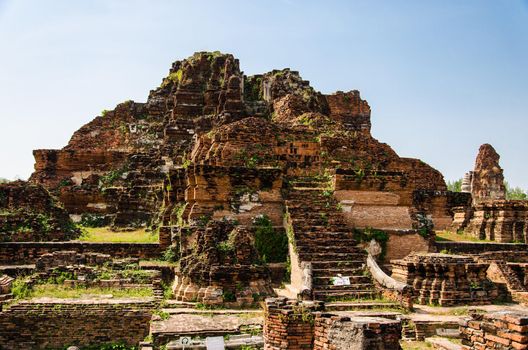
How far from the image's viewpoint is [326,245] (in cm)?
1370

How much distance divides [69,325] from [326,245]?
6234 millimetres

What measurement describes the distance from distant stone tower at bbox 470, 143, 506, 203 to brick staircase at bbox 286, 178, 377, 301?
2281 centimetres

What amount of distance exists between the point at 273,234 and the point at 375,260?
2694mm

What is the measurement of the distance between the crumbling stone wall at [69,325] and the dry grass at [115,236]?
5.54 metres

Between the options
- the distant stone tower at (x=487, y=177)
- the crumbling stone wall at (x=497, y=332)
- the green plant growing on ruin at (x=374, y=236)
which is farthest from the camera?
the distant stone tower at (x=487, y=177)

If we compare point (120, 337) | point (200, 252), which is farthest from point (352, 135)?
point (120, 337)

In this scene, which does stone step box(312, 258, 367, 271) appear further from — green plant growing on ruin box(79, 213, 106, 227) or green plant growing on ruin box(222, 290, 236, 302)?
green plant growing on ruin box(79, 213, 106, 227)

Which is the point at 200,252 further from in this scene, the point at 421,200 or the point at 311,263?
the point at 421,200

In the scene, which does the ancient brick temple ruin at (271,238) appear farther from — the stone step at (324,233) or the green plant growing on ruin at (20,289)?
the green plant growing on ruin at (20,289)

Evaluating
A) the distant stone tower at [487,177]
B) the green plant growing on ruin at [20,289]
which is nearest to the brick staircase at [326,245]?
the green plant growing on ruin at [20,289]

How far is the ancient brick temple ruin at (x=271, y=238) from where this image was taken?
10250 millimetres

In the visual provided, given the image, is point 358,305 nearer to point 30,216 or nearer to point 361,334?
point 361,334

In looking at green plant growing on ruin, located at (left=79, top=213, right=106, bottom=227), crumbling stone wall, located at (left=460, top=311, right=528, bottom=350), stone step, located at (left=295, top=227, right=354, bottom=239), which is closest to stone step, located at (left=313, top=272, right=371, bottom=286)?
stone step, located at (left=295, top=227, right=354, bottom=239)

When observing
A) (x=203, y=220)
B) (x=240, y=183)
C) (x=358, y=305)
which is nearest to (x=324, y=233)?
(x=240, y=183)
